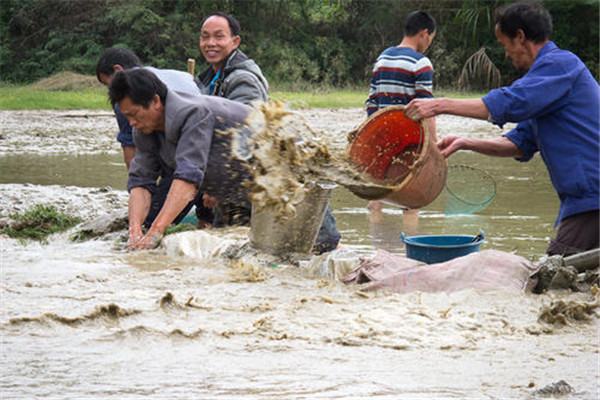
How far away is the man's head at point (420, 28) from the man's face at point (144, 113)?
2.53 m

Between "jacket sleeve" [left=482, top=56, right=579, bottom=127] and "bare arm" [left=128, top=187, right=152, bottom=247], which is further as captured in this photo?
"bare arm" [left=128, top=187, right=152, bottom=247]

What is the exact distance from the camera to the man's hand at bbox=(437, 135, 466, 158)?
5836 mm

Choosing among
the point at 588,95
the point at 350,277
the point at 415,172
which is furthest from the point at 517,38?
the point at 350,277

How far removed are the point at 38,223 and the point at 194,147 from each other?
220 centimetres

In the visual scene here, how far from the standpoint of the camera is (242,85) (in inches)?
298

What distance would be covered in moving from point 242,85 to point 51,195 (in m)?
2.98

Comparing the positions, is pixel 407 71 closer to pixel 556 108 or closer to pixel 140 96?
pixel 140 96

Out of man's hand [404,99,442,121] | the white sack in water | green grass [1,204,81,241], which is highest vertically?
man's hand [404,99,442,121]

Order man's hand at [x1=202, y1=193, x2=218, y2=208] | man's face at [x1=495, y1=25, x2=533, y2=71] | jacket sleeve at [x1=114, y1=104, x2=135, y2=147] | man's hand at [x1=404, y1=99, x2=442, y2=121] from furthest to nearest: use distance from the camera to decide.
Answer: jacket sleeve at [x1=114, y1=104, x2=135, y2=147] → man's hand at [x1=202, y1=193, x2=218, y2=208] → man's hand at [x1=404, y1=99, x2=442, y2=121] → man's face at [x1=495, y1=25, x2=533, y2=71]

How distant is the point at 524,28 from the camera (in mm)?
5344

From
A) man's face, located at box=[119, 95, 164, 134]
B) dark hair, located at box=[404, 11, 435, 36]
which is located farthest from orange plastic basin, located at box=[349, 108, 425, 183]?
dark hair, located at box=[404, 11, 435, 36]

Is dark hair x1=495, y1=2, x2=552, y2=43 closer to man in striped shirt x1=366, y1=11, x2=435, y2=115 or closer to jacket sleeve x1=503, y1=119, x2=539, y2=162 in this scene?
jacket sleeve x1=503, y1=119, x2=539, y2=162

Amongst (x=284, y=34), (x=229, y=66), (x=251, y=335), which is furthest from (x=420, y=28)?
(x=284, y=34)

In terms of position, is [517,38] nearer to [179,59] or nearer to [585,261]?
[585,261]
